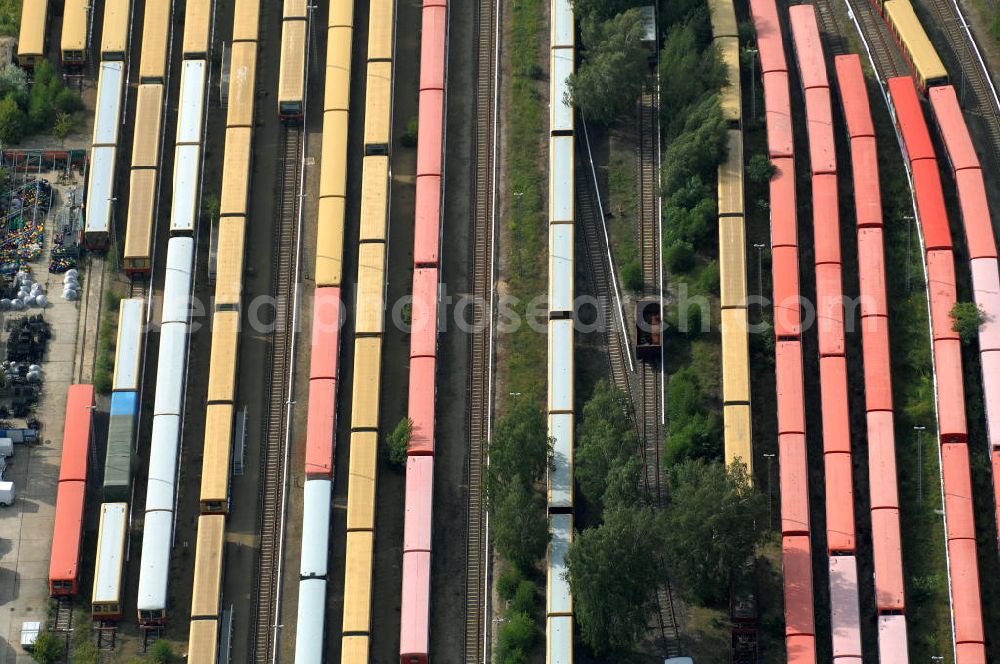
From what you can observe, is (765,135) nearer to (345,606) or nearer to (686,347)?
(686,347)

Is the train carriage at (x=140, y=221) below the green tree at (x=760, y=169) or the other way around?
below

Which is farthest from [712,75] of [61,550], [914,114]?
[61,550]

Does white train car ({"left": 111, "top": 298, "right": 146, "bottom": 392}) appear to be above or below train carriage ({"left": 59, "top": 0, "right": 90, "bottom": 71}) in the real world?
below

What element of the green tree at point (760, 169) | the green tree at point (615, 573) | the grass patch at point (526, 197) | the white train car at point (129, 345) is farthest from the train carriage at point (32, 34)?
the green tree at point (615, 573)

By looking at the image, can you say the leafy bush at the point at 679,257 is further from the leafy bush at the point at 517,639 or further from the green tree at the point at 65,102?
the green tree at the point at 65,102

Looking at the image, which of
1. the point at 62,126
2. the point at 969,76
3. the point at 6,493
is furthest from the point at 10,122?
the point at 969,76

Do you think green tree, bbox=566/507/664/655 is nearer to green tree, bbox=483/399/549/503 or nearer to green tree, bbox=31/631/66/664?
green tree, bbox=483/399/549/503

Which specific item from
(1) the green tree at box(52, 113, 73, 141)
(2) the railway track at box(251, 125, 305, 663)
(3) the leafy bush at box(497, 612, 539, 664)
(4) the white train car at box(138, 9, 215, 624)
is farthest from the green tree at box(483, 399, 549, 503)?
(1) the green tree at box(52, 113, 73, 141)
